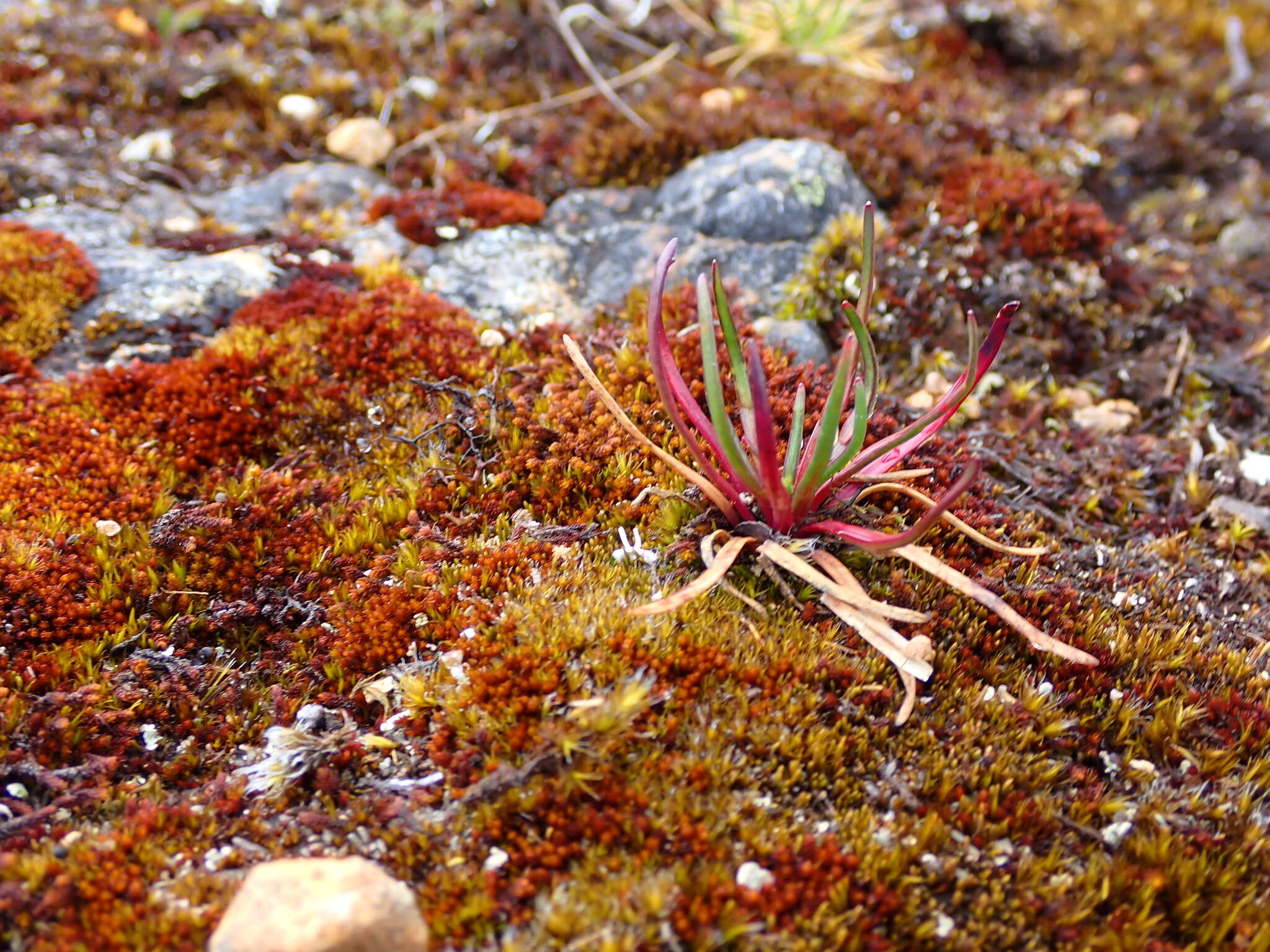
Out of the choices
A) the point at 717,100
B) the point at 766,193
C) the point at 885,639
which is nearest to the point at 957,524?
the point at 885,639

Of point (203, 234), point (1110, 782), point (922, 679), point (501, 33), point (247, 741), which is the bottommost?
point (247, 741)

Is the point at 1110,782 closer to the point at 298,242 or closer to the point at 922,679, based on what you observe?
the point at 922,679

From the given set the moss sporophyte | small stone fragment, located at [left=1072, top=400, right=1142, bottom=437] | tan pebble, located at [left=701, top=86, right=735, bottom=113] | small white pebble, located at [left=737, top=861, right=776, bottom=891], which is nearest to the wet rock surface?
tan pebble, located at [left=701, top=86, right=735, bottom=113]

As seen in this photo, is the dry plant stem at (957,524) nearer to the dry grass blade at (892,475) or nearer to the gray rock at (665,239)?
the dry grass blade at (892,475)

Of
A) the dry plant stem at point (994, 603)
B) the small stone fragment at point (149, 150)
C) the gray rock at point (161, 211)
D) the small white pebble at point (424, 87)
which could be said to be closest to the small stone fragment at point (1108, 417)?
the dry plant stem at point (994, 603)

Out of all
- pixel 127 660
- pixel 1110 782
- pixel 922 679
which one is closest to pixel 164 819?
pixel 127 660

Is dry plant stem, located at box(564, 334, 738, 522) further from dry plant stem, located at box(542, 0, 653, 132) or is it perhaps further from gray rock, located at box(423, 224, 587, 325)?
dry plant stem, located at box(542, 0, 653, 132)
